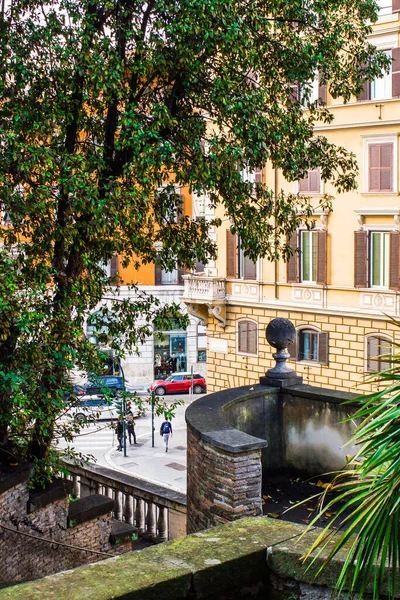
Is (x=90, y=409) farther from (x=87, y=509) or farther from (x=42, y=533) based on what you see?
→ (x=42, y=533)

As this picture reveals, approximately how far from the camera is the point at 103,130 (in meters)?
11.6

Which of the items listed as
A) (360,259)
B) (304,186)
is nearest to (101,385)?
(360,259)

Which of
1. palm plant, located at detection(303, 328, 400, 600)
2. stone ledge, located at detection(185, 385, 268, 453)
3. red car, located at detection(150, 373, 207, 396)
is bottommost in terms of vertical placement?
red car, located at detection(150, 373, 207, 396)

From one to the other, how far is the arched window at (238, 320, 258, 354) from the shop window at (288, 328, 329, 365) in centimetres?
171

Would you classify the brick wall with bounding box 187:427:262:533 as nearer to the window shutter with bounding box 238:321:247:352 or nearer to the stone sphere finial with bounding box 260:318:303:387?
the stone sphere finial with bounding box 260:318:303:387

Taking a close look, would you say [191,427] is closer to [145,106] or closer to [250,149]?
[250,149]

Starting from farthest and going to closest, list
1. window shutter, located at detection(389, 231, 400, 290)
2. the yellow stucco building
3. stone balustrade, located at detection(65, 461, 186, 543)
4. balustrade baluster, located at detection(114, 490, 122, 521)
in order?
1. the yellow stucco building
2. window shutter, located at detection(389, 231, 400, 290)
3. balustrade baluster, located at detection(114, 490, 122, 521)
4. stone balustrade, located at detection(65, 461, 186, 543)

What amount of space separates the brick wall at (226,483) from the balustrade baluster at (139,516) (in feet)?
17.1

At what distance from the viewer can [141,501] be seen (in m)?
11.7

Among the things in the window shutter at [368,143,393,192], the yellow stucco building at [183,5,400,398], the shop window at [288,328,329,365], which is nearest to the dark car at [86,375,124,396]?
the yellow stucco building at [183,5,400,398]

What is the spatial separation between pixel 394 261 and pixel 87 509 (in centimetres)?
1639

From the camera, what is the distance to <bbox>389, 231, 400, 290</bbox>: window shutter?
24750mm

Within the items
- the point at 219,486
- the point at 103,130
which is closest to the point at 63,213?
the point at 103,130

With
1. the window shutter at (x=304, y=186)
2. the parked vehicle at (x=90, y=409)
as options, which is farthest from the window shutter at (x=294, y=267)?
the parked vehicle at (x=90, y=409)
